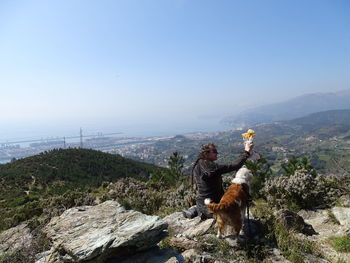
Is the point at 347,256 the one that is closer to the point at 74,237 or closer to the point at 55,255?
the point at 74,237

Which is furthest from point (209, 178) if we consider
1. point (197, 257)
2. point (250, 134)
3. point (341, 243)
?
point (341, 243)

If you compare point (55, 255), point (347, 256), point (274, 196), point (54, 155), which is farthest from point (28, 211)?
point (54, 155)

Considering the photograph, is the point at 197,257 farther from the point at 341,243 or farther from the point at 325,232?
the point at 325,232

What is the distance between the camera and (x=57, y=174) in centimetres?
4669

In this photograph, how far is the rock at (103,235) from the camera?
4.07 metres

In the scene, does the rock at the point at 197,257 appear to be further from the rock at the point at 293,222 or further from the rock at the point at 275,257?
the rock at the point at 293,222

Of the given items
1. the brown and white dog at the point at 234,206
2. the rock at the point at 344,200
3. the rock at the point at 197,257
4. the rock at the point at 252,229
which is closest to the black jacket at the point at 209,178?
the brown and white dog at the point at 234,206

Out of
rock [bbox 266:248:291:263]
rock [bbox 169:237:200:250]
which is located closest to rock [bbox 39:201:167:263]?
rock [bbox 169:237:200:250]

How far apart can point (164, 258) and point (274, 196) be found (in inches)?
216

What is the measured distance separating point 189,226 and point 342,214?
4.27 metres

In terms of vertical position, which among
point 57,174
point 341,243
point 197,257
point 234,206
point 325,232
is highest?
point 234,206

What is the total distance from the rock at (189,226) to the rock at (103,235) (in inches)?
37.6

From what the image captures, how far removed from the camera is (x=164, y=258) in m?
4.16

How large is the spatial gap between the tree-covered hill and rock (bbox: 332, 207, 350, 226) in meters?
20.7
